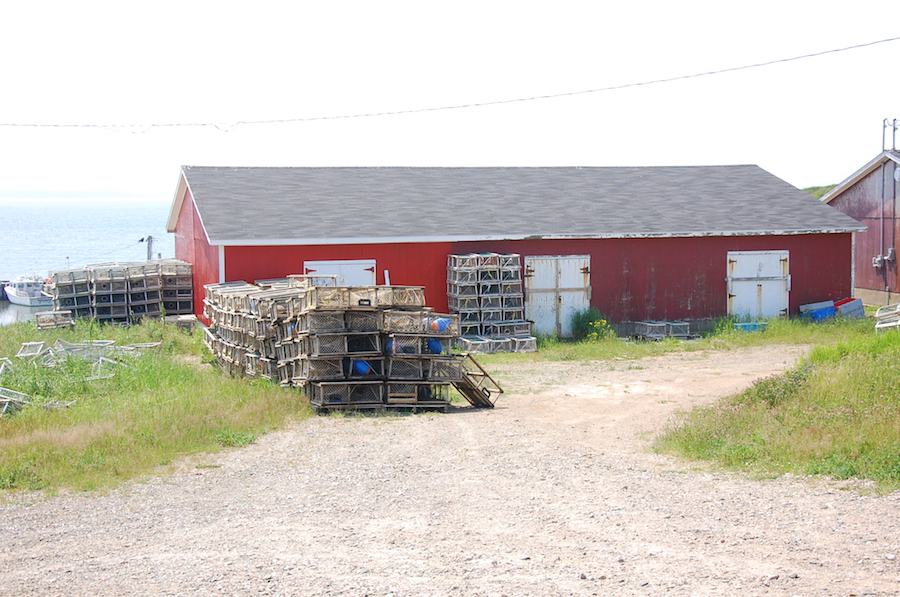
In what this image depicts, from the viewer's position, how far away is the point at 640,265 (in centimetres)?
2398

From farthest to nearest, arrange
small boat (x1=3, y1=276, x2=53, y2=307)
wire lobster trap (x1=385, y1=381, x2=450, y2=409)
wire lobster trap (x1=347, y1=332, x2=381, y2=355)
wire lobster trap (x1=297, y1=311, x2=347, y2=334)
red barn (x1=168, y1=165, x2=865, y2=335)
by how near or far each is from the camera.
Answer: small boat (x1=3, y1=276, x2=53, y2=307) → red barn (x1=168, y1=165, x2=865, y2=335) → wire lobster trap (x1=385, y1=381, x2=450, y2=409) → wire lobster trap (x1=347, y1=332, x2=381, y2=355) → wire lobster trap (x1=297, y1=311, x2=347, y2=334)

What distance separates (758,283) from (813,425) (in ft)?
49.9

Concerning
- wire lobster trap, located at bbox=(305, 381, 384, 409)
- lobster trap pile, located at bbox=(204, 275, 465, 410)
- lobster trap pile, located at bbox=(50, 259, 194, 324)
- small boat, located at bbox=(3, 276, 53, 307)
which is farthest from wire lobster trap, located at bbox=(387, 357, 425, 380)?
small boat, located at bbox=(3, 276, 53, 307)

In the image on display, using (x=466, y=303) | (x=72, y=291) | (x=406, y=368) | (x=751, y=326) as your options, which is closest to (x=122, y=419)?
(x=406, y=368)

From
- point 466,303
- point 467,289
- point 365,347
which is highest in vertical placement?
point 467,289

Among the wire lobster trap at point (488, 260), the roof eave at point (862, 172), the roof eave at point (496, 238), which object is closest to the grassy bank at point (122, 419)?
the roof eave at point (496, 238)

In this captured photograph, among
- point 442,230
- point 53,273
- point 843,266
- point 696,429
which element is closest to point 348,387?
point 696,429

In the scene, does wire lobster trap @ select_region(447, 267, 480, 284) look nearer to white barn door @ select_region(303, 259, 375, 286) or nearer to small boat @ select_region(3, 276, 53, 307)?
white barn door @ select_region(303, 259, 375, 286)

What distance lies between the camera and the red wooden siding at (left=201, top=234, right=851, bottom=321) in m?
21.7

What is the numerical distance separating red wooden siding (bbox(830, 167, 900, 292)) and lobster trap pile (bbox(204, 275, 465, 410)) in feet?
63.9

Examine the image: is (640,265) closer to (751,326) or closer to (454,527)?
(751,326)

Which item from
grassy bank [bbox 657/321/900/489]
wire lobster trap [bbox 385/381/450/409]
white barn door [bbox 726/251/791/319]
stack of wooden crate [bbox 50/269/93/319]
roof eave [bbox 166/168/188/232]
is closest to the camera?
grassy bank [bbox 657/321/900/489]

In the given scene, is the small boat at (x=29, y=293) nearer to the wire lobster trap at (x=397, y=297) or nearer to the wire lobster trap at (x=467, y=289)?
the wire lobster trap at (x=467, y=289)

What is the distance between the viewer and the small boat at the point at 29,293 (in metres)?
40.2
